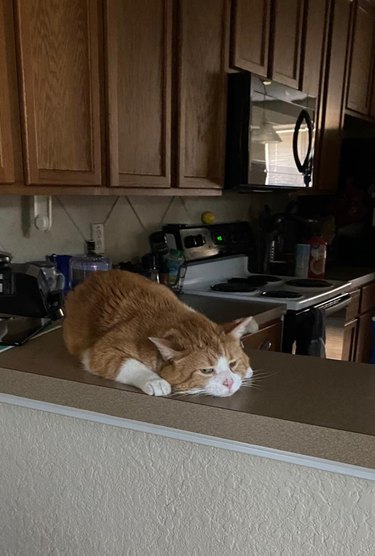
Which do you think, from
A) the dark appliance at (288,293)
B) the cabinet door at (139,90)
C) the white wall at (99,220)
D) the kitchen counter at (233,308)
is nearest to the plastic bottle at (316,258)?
the dark appliance at (288,293)

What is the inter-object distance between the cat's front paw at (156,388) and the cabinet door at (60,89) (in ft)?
2.45

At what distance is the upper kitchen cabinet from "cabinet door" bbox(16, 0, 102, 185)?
0.86m

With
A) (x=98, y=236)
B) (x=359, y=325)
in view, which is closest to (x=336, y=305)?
(x=359, y=325)

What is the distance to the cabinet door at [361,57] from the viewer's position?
10.2 ft

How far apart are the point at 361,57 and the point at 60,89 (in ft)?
8.14

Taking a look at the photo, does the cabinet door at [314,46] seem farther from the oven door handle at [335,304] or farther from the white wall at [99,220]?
the oven door handle at [335,304]

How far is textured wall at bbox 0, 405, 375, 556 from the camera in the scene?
864 mm

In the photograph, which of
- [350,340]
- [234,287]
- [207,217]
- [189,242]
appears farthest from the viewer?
[350,340]

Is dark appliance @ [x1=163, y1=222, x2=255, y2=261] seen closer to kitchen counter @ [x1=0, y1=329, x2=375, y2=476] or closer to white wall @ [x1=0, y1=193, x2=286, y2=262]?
white wall @ [x1=0, y1=193, x2=286, y2=262]

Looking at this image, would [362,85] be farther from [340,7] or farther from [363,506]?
[363,506]

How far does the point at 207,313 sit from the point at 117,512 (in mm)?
991

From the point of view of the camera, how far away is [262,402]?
34.2 inches

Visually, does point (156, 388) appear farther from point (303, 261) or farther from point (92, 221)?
point (303, 261)

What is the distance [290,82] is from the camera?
2.56 m
